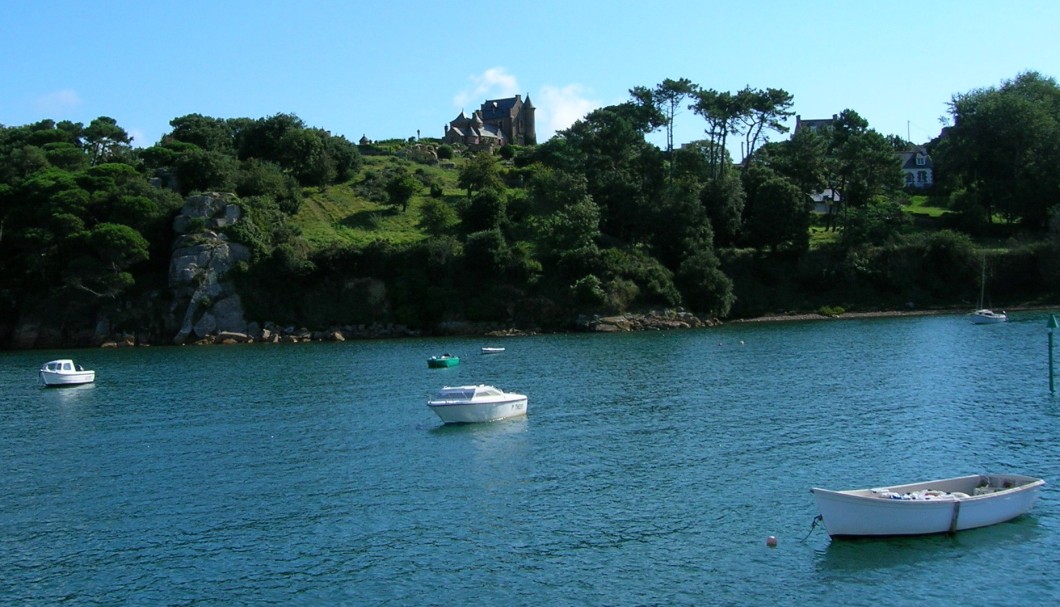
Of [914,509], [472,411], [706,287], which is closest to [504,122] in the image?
[706,287]

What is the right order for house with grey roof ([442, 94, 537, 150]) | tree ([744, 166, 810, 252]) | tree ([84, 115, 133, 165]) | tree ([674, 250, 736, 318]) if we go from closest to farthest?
1. tree ([674, 250, 736, 318])
2. tree ([744, 166, 810, 252])
3. tree ([84, 115, 133, 165])
4. house with grey roof ([442, 94, 537, 150])

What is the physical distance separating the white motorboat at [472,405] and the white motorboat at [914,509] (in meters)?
23.0

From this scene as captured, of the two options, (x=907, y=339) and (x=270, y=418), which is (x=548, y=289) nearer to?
(x=907, y=339)

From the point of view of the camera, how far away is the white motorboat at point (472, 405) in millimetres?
47031

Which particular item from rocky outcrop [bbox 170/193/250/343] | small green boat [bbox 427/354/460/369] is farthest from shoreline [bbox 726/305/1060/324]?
rocky outcrop [bbox 170/193/250/343]

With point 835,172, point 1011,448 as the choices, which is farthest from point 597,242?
point 1011,448

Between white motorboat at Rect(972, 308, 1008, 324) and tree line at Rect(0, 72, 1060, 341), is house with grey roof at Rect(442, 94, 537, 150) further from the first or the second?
white motorboat at Rect(972, 308, 1008, 324)

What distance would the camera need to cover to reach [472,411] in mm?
47375

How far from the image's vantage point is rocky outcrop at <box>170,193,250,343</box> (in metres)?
100

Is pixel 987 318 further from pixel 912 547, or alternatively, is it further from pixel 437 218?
pixel 912 547

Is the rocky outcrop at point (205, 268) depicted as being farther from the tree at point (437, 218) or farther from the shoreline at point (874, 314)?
the shoreline at point (874, 314)

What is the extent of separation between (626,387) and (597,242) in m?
57.2

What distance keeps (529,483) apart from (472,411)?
1313cm

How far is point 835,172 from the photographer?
12300cm
